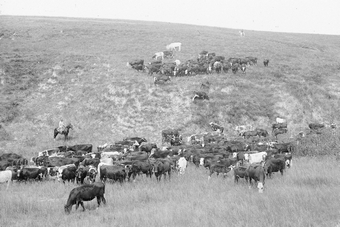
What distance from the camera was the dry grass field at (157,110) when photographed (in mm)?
13117

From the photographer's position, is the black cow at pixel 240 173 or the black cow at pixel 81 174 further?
the black cow at pixel 81 174

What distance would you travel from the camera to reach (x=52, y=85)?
131 feet

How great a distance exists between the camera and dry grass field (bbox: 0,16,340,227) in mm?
13117

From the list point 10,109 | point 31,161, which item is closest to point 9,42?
point 10,109

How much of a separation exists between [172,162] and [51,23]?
5152 centimetres

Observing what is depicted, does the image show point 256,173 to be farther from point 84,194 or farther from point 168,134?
point 168,134

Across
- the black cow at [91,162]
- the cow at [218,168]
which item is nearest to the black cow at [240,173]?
the cow at [218,168]

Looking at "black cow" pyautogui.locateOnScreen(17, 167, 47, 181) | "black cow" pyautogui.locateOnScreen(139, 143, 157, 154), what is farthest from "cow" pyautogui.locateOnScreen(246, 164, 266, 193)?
"black cow" pyautogui.locateOnScreen(17, 167, 47, 181)

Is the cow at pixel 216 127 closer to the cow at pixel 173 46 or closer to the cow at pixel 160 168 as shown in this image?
the cow at pixel 160 168

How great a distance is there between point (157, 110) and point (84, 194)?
20.4m

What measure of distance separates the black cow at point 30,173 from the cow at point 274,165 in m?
11.9

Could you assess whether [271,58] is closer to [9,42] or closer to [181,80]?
[181,80]

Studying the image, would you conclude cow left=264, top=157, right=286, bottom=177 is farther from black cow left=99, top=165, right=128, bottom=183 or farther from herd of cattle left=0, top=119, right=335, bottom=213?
black cow left=99, top=165, right=128, bottom=183

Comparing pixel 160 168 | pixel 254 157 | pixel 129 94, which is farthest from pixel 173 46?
pixel 160 168
